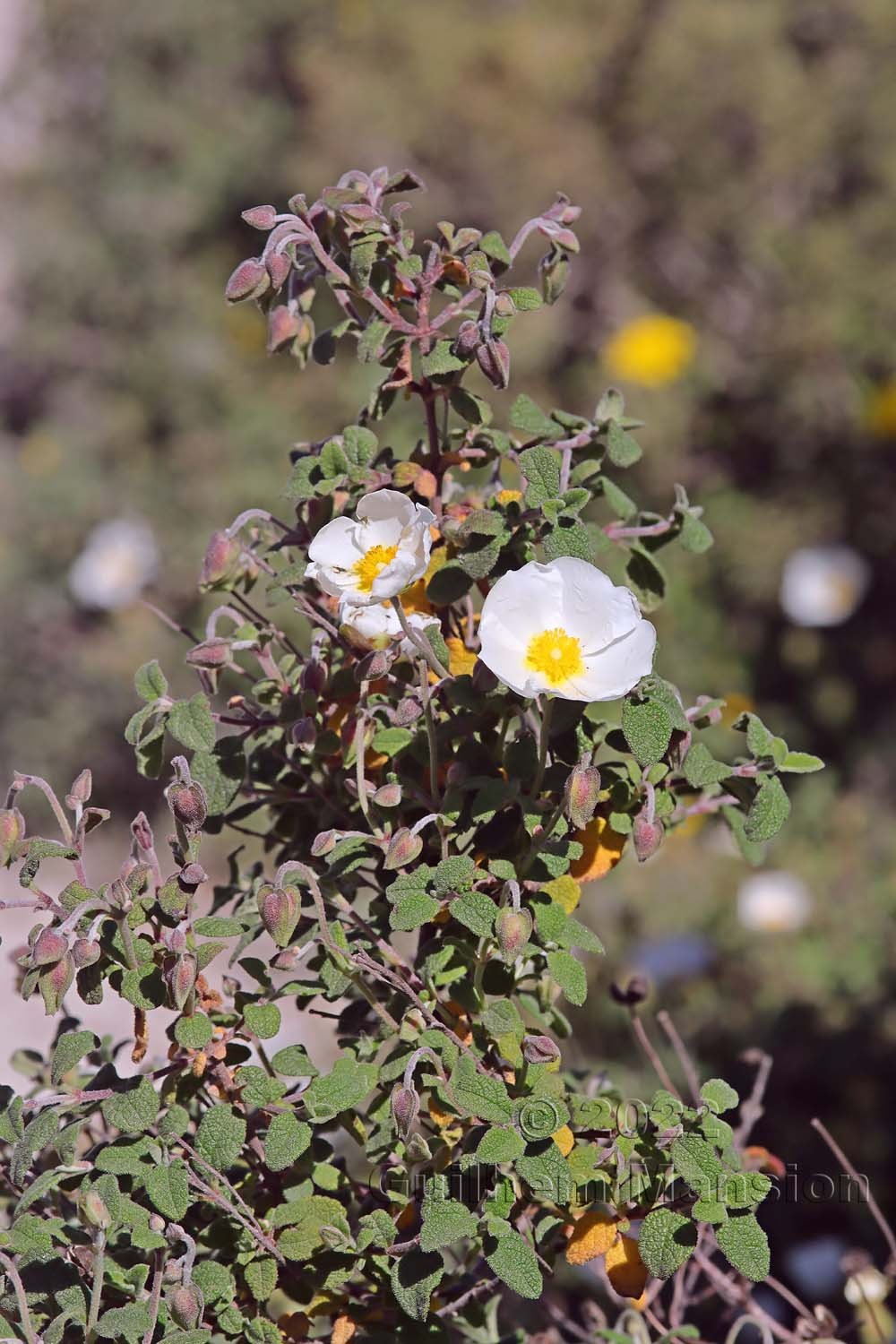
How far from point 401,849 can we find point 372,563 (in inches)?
6.3

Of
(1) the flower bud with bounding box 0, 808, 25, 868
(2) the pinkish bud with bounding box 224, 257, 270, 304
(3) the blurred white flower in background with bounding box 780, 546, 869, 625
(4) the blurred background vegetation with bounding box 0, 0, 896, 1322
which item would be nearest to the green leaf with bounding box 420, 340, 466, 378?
(2) the pinkish bud with bounding box 224, 257, 270, 304

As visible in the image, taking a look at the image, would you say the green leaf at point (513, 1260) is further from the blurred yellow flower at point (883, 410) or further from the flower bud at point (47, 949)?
the blurred yellow flower at point (883, 410)

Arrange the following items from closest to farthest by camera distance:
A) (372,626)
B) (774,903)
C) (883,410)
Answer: (372,626) → (774,903) → (883,410)

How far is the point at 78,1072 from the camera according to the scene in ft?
3.16

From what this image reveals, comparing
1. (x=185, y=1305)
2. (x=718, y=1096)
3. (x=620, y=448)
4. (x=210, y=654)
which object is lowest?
(x=185, y=1305)

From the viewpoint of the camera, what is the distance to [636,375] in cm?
350

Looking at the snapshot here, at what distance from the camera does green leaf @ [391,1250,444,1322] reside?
2.27ft

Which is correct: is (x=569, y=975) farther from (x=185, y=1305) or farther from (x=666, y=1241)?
(x=185, y=1305)

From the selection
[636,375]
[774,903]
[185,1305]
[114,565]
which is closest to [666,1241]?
[185,1305]

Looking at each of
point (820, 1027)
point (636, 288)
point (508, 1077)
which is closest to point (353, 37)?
point (636, 288)

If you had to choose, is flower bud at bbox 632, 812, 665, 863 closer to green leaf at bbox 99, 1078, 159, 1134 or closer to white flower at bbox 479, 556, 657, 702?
white flower at bbox 479, 556, 657, 702

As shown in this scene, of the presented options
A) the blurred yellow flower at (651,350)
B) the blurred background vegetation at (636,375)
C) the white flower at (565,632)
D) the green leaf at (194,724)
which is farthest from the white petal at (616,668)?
the blurred yellow flower at (651,350)

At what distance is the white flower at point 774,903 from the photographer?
2.68 metres

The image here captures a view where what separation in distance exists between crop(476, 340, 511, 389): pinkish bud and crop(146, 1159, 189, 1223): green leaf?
0.46 m
